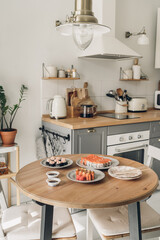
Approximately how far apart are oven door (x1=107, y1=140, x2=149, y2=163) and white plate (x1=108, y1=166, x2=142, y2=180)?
1149mm

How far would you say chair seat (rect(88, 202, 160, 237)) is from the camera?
148 cm

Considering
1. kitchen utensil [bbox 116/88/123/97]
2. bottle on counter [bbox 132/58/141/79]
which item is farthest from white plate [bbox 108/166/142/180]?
bottle on counter [bbox 132/58/141/79]

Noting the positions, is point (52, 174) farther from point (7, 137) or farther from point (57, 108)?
point (57, 108)

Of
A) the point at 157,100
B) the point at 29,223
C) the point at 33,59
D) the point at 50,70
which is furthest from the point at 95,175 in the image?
the point at 157,100

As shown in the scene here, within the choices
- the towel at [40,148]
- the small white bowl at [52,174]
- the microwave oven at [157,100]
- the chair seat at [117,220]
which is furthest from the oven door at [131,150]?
the small white bowl at [52,174]

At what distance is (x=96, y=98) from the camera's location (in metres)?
3.42

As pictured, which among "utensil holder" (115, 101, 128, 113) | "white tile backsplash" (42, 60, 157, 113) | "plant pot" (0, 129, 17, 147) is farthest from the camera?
"utensil holder" (115, 101, 128, 113)

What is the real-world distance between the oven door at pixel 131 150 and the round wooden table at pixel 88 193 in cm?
122

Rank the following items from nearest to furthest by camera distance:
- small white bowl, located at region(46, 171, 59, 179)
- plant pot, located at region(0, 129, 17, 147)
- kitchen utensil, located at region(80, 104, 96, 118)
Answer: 1. small white bowl, located at region(46, 171, 59, 179)
2. plant pot, located at region(0, 129, 17, 147)
3. kitchen utensil, located at region(80, 104, 96, 118)

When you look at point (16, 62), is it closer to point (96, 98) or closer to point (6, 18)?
point (6, 18)

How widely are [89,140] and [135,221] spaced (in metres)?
1.29

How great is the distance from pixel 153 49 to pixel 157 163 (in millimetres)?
1831

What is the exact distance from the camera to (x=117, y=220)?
1.58 m

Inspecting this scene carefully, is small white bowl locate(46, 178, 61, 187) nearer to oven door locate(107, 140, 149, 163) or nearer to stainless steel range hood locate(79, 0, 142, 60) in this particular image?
oven door locate(107, 140, 149, 163)
